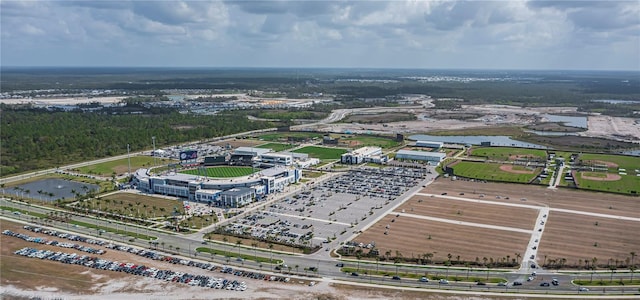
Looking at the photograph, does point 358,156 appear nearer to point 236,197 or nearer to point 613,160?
point 236,197

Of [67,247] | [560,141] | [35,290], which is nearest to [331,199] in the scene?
[67,247]

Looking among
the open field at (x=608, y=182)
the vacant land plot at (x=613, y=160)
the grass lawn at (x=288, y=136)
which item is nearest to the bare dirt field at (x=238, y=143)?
the grass lawn at (x=288, y=136)

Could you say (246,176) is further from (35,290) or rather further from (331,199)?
(35,290)

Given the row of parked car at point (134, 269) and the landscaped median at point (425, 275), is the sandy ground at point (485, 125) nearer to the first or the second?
the landscaped median at point (425, 275)

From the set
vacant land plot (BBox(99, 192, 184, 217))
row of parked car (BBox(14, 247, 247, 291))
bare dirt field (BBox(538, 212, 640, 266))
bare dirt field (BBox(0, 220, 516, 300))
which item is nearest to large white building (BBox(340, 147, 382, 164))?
vacant land plot (BBox(99, 192, 184, 217))

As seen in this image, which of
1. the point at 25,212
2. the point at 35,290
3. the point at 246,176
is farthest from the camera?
the point at 246,176

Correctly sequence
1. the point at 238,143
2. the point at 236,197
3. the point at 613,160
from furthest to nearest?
the point at 238,143 < the point at 613,160 < the point at 236,197

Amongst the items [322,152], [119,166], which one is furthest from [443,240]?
[119,166]
